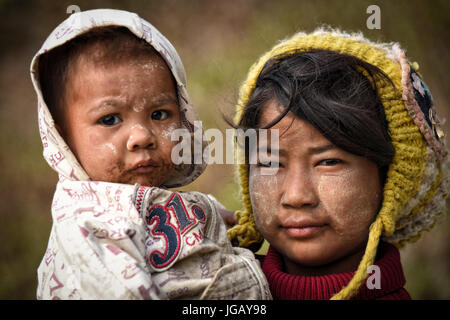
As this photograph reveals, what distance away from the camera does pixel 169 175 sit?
6.81 ft

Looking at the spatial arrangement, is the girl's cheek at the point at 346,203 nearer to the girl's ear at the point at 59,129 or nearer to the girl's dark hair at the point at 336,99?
the girl's dark hair at the point at 336,99

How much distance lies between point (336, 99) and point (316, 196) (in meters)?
0.39

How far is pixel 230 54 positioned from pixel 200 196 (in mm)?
3645

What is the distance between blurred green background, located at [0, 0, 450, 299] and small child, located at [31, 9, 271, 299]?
2029 millimetres

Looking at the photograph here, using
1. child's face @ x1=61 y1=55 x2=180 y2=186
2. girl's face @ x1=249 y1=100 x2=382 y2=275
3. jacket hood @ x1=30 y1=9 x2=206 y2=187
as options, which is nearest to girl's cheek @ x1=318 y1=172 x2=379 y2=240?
girl's face @ x1=249 y1=100 x2=382 y2=275

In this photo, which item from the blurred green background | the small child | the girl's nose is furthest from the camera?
the blurred green background

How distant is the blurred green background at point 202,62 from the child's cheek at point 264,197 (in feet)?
6.39

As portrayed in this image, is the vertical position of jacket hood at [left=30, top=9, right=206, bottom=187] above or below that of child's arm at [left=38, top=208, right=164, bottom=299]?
above

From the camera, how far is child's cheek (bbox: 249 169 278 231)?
190 cm

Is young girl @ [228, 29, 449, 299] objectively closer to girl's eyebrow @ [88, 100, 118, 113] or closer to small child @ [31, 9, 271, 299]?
small child @ [31, 9, 271, 299]

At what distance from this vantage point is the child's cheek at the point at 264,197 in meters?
1.90
